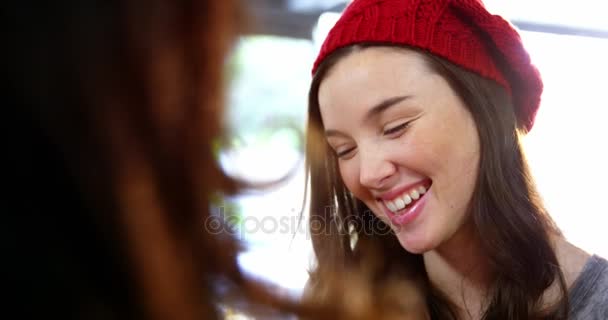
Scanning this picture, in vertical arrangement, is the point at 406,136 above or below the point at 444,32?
below

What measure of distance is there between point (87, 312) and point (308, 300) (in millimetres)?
143

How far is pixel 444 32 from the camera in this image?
925mm

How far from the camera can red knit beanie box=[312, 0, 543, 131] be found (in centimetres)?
91

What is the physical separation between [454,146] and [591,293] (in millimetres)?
309

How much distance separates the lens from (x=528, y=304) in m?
0.93

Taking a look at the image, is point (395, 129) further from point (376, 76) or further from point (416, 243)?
point (416, 243)

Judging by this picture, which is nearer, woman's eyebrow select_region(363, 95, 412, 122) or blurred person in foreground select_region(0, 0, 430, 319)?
blurred person in foreground select_region(0, 0, 430, 319)

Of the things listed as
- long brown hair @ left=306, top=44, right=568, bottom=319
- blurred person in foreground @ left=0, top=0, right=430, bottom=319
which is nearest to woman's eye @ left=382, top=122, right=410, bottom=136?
long brown hair @ left=306, top=44, right=568, bottom=319

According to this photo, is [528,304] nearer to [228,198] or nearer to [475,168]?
[475,168]

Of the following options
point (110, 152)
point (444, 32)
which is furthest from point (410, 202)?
point (110, 152)

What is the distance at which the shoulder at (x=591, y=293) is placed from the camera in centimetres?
88

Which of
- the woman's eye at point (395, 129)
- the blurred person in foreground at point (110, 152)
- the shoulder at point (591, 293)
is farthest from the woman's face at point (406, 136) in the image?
the blurred person in foreground at point (110, 152)

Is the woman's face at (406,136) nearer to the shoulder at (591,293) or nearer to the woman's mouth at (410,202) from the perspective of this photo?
the woman's mouth at (410,202)

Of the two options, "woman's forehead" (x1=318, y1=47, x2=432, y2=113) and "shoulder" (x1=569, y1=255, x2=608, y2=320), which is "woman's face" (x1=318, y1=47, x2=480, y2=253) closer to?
"woman's forehead" (x1=318, y1=47, x2=432, y2=113)
